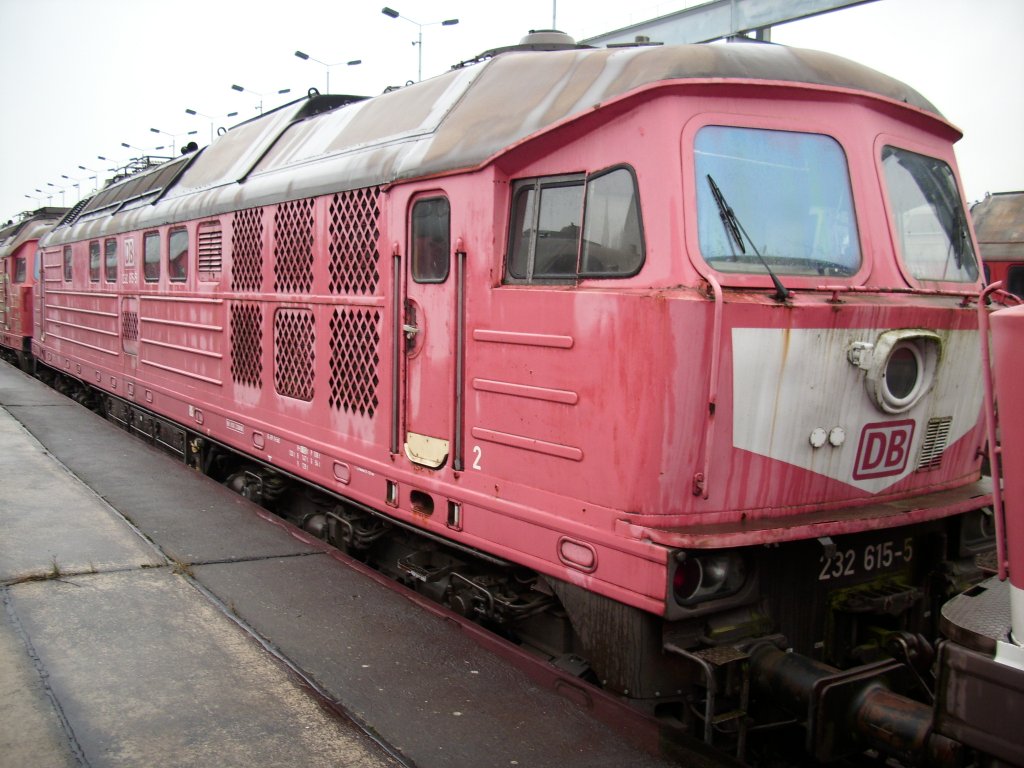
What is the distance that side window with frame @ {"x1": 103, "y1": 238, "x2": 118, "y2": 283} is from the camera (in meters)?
10.5

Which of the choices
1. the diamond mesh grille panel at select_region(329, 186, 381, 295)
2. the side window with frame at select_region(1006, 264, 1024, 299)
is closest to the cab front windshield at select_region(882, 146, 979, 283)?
the diamond mesh grille panel at select_region(329, 186, 381, 295)

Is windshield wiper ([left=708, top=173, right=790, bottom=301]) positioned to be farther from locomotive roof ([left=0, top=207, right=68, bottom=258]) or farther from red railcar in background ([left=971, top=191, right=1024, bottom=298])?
locomotive roof ([left=0, top=207, right=68, bottom=258])

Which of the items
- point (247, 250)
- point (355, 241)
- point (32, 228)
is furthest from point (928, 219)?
point (32, 228)

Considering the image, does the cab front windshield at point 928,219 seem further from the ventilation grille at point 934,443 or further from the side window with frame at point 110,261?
the side window with frame at point 110,261

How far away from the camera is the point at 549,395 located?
3.87 m

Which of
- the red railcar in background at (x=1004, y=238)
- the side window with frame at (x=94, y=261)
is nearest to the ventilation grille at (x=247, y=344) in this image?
the side window with frame at (x=94, y=261)

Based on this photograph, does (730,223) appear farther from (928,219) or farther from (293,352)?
(293,352)

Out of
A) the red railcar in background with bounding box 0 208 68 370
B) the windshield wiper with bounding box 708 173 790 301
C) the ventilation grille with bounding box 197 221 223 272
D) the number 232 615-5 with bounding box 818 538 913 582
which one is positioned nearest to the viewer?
the windshield wiper with bounding box 708 173 790 301

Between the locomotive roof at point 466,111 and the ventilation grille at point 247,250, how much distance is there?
13 centimetres

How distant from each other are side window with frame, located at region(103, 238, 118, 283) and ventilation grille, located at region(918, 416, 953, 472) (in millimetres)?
9213

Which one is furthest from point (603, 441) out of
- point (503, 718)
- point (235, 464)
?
point (235, 464)

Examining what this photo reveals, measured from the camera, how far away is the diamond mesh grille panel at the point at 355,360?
16.8ft

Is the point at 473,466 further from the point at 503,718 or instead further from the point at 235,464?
the point at 235,464

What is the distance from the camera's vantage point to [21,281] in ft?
60.6
